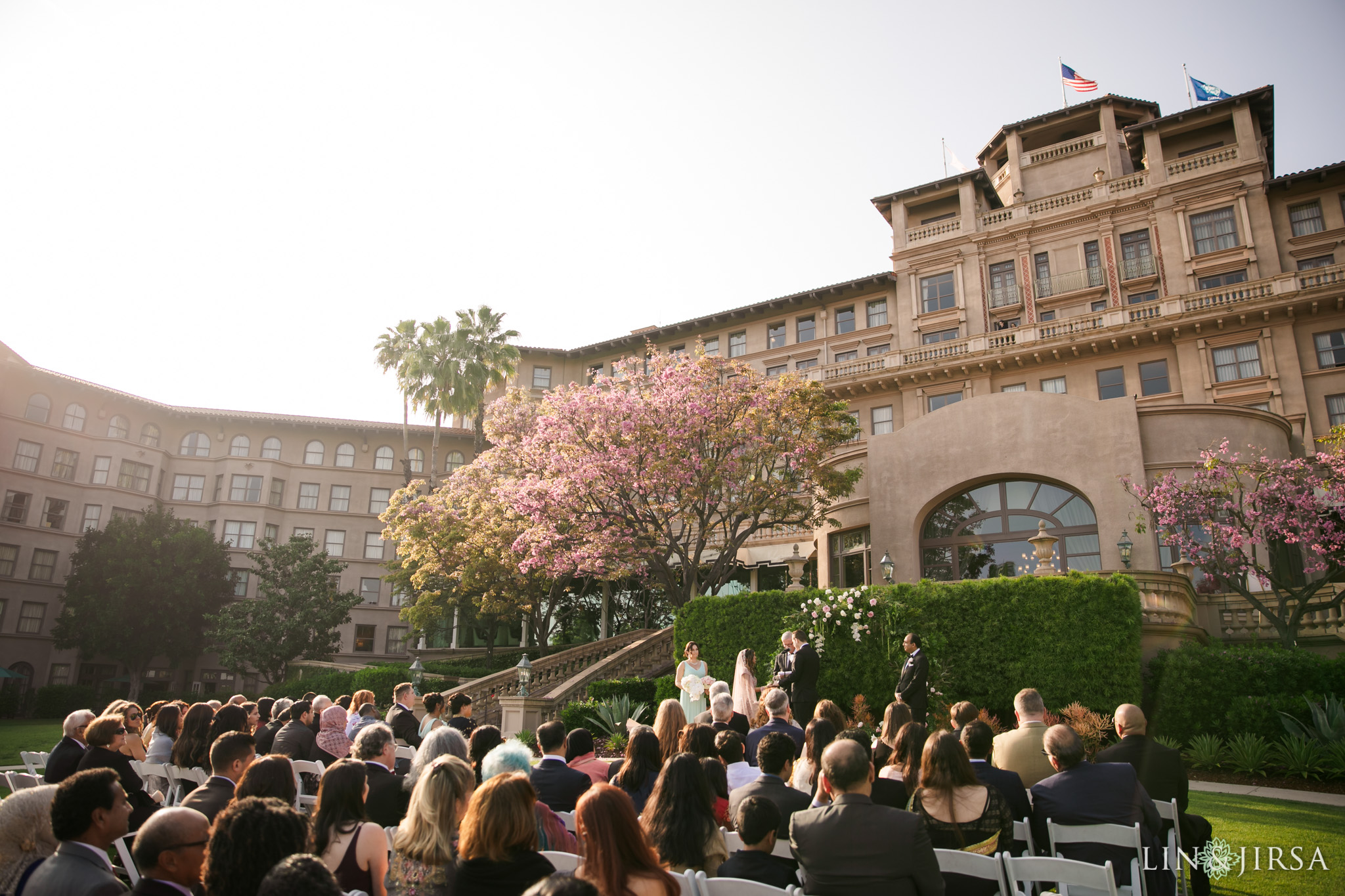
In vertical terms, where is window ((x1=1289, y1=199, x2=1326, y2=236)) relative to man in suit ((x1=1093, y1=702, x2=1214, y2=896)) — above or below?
above

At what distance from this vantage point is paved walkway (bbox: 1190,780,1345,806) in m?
12.6

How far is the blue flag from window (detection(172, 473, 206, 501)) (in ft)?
195

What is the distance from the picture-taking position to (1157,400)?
35625 mm

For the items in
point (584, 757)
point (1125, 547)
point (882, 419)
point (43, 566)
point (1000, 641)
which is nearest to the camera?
point (584, 757)

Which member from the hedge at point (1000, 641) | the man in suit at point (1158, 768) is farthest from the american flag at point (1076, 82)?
the man in suit at point (1158, 768)

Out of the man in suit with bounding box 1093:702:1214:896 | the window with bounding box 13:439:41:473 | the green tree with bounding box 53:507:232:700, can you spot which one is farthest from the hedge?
the window with bounding box 13:439:41:473

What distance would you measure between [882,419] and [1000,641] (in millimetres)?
25313

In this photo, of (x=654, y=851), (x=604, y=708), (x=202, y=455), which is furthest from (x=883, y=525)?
(x=202, y=455)

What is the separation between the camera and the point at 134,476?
50.3m

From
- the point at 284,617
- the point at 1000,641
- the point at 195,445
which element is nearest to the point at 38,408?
the point at 195,445

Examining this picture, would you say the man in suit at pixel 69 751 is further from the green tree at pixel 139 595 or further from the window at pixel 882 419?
the green tree at pixel 139 595

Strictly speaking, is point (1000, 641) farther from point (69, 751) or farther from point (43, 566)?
point (43, 566)

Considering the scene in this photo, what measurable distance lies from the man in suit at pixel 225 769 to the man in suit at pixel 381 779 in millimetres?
833

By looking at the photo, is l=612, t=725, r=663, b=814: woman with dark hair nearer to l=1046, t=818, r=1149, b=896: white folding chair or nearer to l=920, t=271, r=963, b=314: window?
l=1046, t=818, r=1149, b=896: white folding chair
